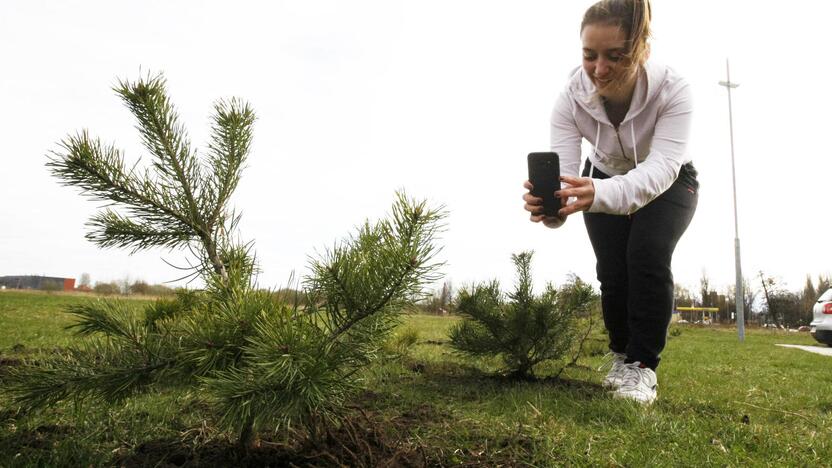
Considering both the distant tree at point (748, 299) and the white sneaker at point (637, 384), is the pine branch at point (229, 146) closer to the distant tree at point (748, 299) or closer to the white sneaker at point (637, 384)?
the white sneaker at point (637, 384)

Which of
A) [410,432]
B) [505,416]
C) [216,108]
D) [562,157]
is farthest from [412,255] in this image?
[562,157]

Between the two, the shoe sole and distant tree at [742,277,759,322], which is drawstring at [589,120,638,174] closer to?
the shoe sole

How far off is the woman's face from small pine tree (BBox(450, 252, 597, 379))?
128 centimetres

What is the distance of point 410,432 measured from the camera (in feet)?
6.66

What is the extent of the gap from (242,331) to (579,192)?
4.47 feet

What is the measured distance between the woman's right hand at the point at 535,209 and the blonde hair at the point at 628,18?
2.56ft

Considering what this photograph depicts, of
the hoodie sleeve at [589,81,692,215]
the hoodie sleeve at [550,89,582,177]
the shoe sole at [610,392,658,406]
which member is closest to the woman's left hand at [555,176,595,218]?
the hoodie sleeve at [589,81,692,215]

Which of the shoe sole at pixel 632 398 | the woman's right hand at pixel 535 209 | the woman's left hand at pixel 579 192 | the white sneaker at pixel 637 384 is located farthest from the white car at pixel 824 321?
the woman's left hand at pixel 579 192

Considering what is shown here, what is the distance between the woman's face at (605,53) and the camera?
93.2 inches

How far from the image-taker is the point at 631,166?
311cm

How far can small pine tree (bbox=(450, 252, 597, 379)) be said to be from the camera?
3.35m

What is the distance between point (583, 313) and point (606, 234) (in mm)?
588

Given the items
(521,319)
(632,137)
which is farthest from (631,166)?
(521,319)

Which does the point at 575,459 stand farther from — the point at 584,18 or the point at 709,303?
the point at 709,303
